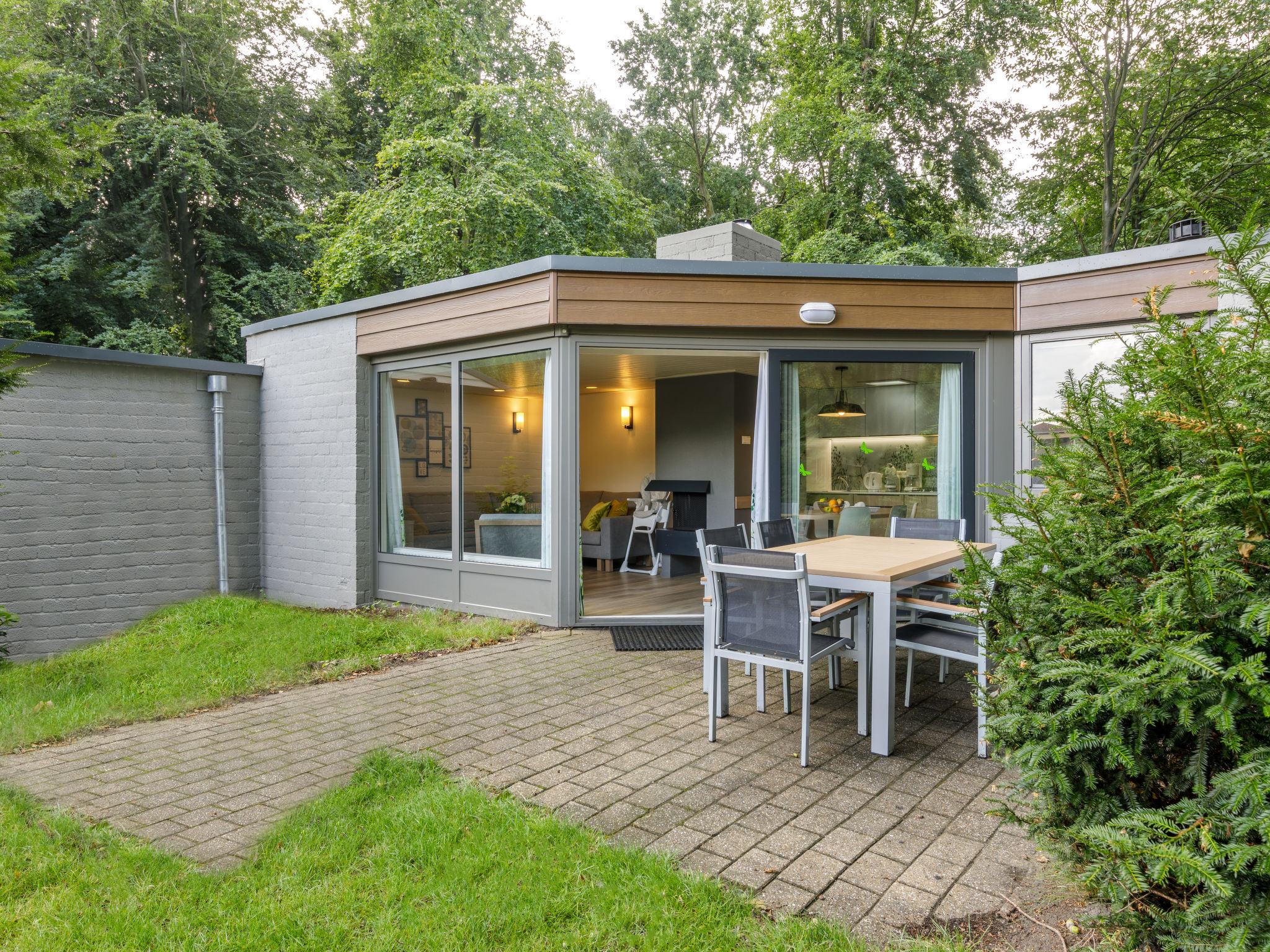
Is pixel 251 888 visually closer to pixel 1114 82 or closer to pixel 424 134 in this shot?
pixel 424 134

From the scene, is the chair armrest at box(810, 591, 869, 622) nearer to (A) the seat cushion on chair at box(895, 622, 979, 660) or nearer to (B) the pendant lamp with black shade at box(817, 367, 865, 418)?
(A) the seat cushion on chair at box(895, 622, 979, 660)

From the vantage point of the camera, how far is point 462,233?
14.7 meters

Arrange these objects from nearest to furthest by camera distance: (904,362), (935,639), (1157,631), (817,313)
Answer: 1. (1157,631)
2. (935,639)
3. (817,313)
4. (904,362)

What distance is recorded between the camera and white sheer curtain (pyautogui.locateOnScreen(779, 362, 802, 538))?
18.9 feet

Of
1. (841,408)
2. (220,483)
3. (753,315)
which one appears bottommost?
(220,483)

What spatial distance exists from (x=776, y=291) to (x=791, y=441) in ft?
3.74

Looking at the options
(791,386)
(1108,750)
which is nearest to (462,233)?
(791,386)

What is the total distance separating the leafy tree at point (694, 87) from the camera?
18047 mm

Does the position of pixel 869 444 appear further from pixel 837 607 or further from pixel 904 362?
pixel 837 607

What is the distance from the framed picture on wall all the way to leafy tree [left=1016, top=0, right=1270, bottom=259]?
10644 mm

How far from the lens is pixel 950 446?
5793mm

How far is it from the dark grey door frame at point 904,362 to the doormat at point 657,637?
110cm

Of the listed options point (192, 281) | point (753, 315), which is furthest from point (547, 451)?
point (192, 281)

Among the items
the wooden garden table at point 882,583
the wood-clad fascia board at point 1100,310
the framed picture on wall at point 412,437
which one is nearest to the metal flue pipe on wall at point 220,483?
the framed picture on wall at point 412,437
